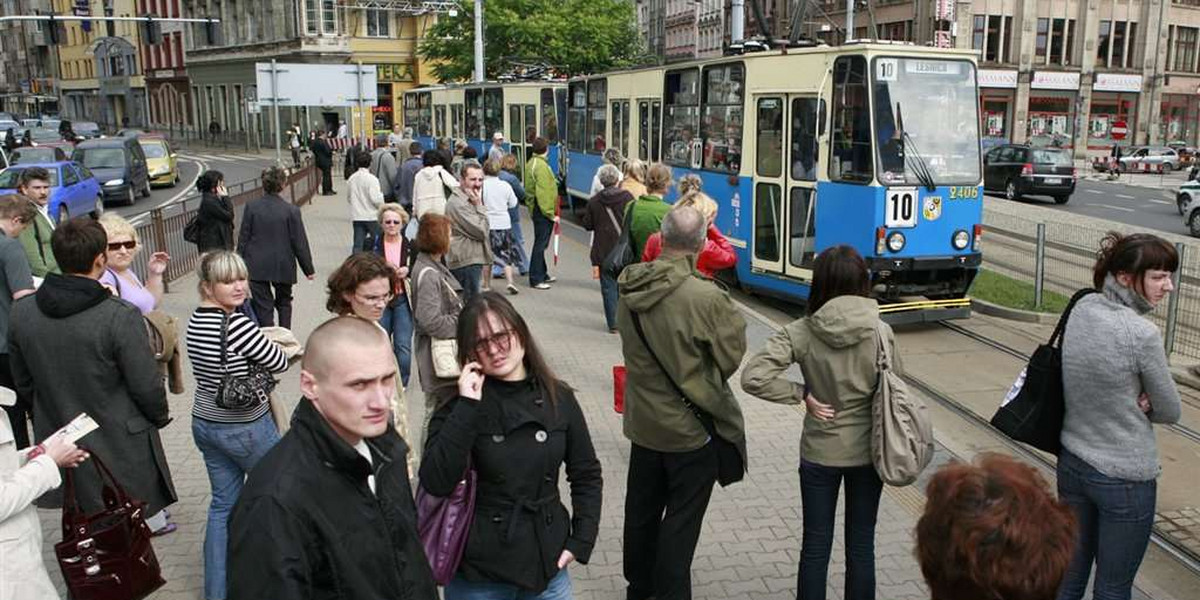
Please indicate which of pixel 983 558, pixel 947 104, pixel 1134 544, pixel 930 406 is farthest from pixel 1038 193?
pixel 983 558

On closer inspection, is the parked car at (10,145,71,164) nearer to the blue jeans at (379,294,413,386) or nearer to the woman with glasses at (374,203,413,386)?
the woman with glasses at (374,203,413,386)

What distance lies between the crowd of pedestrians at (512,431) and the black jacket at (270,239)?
8.04 ft

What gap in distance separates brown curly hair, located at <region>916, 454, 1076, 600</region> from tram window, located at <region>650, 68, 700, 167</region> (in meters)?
12.2

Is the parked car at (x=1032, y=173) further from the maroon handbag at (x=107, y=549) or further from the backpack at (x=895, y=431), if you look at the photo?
the maroon handbag at (x=107, y=549)

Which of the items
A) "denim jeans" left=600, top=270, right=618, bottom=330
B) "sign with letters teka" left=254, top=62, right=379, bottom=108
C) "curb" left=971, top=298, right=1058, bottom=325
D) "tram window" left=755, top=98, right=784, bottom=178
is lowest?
"curb" left=971, top=298, right=1058, bottom=325

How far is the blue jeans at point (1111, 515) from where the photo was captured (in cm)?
388

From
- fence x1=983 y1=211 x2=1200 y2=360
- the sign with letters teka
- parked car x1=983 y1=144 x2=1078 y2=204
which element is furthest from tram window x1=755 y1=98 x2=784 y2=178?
the sign with letters teka

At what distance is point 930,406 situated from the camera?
28.4ft

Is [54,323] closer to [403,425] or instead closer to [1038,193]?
[403,425]

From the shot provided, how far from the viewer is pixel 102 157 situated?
27.5m

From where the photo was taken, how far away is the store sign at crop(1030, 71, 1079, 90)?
2170 inches

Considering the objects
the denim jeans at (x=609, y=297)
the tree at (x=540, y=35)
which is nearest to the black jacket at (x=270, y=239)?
the denim jeans at (x=609, y=297)

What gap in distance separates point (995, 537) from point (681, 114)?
1310 cm

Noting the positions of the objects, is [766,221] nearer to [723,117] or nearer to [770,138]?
[770,138]
